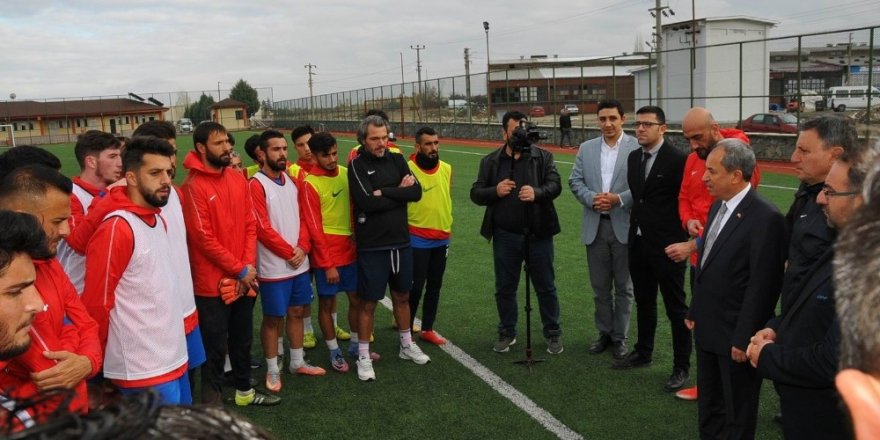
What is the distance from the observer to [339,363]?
18.3ft

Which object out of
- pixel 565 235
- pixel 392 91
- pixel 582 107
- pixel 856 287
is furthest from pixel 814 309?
pixel 392 91

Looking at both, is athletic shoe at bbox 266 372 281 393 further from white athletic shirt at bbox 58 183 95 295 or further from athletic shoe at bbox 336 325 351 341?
white athletic shirt at bbox 58 183 95 295

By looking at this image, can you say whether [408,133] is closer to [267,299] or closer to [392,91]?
[392,91]

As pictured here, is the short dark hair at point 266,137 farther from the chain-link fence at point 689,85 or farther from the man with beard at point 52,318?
the chain-link fence at point 689,85

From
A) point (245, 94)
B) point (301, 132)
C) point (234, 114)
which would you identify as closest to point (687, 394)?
point (301, 132)

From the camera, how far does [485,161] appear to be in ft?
19.4

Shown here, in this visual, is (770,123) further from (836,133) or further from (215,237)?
(215,237)

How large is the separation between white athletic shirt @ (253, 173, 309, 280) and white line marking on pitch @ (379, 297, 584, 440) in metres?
1.57

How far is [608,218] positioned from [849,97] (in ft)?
43.4

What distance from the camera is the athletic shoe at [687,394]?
4.74 meters

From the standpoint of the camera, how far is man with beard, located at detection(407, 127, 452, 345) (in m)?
5.96

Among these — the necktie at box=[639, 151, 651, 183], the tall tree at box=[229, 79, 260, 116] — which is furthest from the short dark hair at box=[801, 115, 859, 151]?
the tall tree at box=[229, 79, 260, 116]

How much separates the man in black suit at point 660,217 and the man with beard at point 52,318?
3.72m

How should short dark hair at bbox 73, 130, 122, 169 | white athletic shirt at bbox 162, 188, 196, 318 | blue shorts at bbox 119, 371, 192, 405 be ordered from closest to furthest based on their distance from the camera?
blue shorts at bbox 119, 371, 192, 405 < white athletic shirt at bbox 162, 188, 196, 318 < short dark hair at bbox 73, 130, 122, 169
